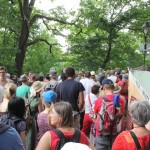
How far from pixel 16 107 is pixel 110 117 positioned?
5.50 ft

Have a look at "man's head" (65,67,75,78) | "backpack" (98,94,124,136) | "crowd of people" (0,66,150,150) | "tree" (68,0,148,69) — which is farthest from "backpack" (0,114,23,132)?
"tree" (68,0,148,69)

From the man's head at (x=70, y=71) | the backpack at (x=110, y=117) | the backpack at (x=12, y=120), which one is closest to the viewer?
the backpack at (x=12, y=120)

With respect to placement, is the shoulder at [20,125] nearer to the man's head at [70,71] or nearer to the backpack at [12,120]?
the backpack at [12,120]

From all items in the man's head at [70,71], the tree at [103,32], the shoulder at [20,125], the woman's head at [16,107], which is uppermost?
the tree at [103,32]

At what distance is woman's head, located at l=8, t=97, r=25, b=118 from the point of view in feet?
15.9

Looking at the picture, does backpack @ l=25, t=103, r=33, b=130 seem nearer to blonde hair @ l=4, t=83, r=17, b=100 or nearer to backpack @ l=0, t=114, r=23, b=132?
blonde hair @ l=4, t=83, r=17, b=100

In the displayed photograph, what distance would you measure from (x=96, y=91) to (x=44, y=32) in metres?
27.0

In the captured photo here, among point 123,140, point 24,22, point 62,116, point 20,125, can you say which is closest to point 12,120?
point 20,125

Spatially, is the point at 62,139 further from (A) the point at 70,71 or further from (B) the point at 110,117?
(A) the point at 70,71

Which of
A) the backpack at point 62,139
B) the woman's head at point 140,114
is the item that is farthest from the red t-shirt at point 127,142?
the backpack at point 62,139

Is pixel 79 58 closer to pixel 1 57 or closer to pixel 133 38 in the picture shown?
pixel 133 38

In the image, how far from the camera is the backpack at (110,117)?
5.86m

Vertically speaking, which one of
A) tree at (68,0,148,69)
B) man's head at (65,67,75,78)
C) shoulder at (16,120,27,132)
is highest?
tree at (68,0,148,69)

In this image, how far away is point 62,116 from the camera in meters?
3.82
